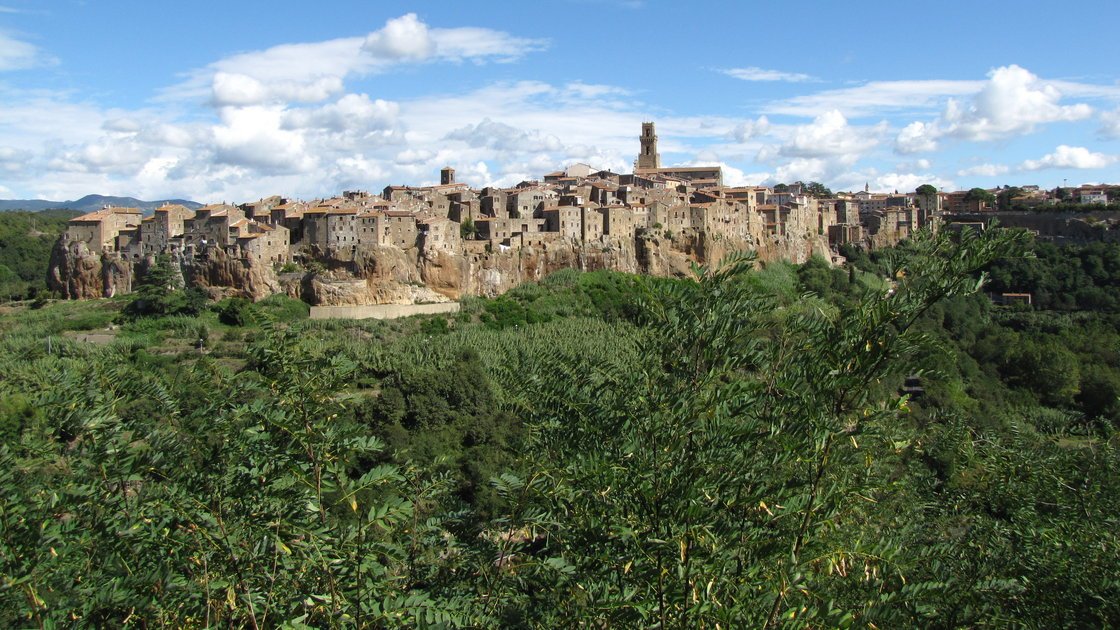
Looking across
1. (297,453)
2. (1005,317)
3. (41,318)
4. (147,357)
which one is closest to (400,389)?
(147,357)

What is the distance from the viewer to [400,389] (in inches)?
1100

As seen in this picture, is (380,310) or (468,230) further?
(468,230)

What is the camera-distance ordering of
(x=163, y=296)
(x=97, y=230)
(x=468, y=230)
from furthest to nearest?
(x=468, y=230) < (x=97, y=230) < (x=163, y=296)

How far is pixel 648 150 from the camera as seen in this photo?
7425 centimetres

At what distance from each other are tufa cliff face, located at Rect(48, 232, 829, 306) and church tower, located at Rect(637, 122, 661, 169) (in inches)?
1088

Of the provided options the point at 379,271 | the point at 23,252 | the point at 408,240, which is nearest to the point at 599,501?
the point at 379,271

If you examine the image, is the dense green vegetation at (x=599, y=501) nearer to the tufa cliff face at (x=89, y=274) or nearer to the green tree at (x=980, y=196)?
the tufa cliff face at (x=89, y=274)

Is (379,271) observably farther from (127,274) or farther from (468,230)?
(127,274)

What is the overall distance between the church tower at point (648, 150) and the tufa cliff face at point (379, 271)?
2764 cm

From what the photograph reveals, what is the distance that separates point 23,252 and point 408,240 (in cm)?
4032

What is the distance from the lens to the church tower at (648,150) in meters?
73.8

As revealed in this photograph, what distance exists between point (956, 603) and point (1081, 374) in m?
35.4

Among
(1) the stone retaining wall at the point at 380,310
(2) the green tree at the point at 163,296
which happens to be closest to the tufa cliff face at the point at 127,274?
(2) the green tree at the point at 163,296

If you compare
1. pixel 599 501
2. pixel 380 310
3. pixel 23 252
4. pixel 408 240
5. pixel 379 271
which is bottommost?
pixel 380 310
